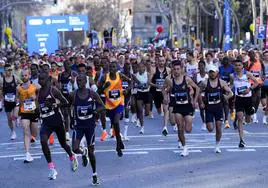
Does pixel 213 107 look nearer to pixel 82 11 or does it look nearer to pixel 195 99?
pixel 195 99

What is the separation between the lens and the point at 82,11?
11825 centimetres

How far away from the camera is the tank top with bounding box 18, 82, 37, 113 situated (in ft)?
46.1

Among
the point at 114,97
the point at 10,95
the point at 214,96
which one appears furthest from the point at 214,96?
the point at 10,95

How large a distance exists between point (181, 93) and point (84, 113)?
110 inches

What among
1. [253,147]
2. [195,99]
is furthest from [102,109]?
[253,147]

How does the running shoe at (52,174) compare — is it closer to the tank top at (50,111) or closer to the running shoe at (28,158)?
the tank top at (50,111)

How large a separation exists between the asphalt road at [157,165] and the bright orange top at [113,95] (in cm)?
92

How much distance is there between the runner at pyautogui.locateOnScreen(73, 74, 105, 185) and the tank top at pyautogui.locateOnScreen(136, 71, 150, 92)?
23.8 ft

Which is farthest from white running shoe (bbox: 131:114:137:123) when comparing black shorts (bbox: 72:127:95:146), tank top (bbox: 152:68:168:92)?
black shorts (bbox: 72:127:95:146)

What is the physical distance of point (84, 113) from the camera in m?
11.4

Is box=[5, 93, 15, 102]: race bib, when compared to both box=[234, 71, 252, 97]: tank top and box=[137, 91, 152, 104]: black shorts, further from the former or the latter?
box=[234, 71, 252, 97]: tank top

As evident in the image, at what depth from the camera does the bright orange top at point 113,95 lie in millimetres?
14422

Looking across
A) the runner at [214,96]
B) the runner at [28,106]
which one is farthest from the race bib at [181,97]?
the runner at [28,106]

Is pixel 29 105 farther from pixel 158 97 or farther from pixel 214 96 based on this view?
pixel 158 97
